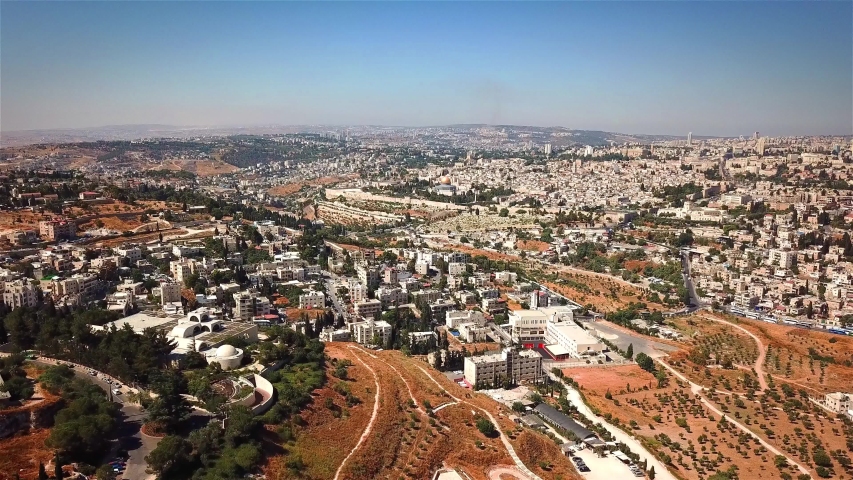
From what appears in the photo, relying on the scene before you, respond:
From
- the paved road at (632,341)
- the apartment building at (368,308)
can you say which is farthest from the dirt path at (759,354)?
the apartment building at (368,308)

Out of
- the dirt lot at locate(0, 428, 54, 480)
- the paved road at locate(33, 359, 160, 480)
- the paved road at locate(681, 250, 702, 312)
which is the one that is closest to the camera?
the dirt lot at locate(0, 428, 54, 480)

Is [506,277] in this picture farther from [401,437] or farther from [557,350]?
[401,437]

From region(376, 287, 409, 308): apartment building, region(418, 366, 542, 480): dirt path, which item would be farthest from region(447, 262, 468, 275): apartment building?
region(418, 366, 542, 480): dirt path

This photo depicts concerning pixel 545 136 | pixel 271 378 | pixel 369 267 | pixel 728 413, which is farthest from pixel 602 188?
pixel 545 136

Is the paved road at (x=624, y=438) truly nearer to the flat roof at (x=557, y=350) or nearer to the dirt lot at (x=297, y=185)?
the flat roof at (x=557, y=350)

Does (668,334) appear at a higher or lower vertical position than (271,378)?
lower

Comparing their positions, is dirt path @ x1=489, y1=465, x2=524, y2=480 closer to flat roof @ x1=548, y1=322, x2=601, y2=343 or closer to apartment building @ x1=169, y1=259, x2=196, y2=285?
flat roof @ x1=548, y1=322, x2=601, y2=343

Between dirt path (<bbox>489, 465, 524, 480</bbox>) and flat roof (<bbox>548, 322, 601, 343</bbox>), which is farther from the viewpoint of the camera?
flat roof (<bbox>548, 322, 601, 343</bbox>)

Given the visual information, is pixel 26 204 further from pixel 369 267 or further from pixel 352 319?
pixel 352 319
